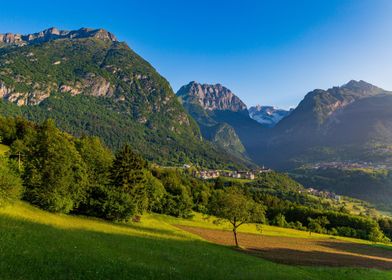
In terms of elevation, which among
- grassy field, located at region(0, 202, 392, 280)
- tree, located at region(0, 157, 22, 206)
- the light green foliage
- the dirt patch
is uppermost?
tree, located at region(0, 157, 22, 206)

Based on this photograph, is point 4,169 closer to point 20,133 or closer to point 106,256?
point 106,256

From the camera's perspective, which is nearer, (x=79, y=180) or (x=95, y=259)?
(x=95, y=259)

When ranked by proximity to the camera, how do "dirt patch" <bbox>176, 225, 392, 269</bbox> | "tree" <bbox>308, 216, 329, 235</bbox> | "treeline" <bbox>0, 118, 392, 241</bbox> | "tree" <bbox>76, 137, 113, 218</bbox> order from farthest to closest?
"tree" <bbox>308, 216, 329, 235</bbox>, "tree" <bbox>76, 137, 113, 218</bbox>, "dirt patch" <bbox>176, 225, 392, 269</bbox>, "treeline" <bbox>0, 118, 392, 241</bbox>

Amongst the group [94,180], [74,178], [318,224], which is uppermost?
[74,178]

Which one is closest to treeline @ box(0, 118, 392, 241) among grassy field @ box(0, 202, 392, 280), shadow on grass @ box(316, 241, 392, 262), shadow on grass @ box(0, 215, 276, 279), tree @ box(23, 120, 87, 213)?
tree @ box(23, 120, 87, 213)

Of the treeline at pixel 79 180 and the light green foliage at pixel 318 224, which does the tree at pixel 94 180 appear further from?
the light green foliage at pixel 318 224

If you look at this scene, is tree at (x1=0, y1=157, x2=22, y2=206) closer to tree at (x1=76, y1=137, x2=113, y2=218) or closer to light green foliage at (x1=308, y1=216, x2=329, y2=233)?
tree at (x1=76, y1=137, x2=113, y2=218)

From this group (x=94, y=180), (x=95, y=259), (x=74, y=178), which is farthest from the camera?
(x=94, y=180)

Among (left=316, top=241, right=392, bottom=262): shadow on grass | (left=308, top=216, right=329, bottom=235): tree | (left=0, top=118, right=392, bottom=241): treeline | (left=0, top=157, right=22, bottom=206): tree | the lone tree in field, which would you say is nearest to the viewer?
(left=0, top=157, right=22, bottom=206): tree

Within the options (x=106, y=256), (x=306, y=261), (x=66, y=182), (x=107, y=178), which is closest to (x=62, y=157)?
(x=66, y=182)

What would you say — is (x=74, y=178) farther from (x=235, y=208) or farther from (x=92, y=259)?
(x=92, y=259)

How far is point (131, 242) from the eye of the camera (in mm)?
41531

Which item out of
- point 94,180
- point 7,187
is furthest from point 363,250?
point 7,187

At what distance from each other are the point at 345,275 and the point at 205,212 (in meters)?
89.0
